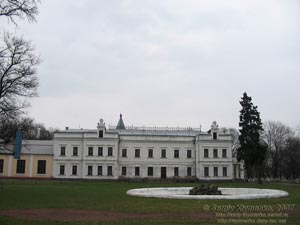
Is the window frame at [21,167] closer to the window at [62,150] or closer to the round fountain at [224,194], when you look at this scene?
the window at [62,150]

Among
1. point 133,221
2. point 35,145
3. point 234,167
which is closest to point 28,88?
point 133,221

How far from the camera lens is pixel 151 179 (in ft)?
210

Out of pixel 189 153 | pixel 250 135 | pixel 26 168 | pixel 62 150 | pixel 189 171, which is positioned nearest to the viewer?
pixel 250 135

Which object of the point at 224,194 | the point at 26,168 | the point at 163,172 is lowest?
the point at 224,194

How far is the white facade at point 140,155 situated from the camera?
6550 cm

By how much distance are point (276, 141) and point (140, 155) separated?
98.6 feet

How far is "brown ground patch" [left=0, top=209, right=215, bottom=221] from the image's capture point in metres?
14.7

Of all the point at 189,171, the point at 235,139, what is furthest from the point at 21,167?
the point at 235,139

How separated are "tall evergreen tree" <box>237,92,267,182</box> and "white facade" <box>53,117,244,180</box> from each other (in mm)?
10145

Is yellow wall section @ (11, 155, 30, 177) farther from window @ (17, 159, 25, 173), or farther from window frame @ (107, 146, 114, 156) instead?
window frame @ (107, 146, 114, 156)

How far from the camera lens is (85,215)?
15602 mm

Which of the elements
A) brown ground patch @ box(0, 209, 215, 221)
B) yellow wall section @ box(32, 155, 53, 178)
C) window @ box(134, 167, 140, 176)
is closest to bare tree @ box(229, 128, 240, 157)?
window @ box(134, 167, 140, 176)

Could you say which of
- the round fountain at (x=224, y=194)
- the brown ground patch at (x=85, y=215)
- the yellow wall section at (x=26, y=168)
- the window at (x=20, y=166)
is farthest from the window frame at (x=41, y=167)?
the brown ground patch at (x=85, y=215)

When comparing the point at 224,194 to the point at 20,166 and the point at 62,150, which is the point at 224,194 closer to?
the point at 62,150
